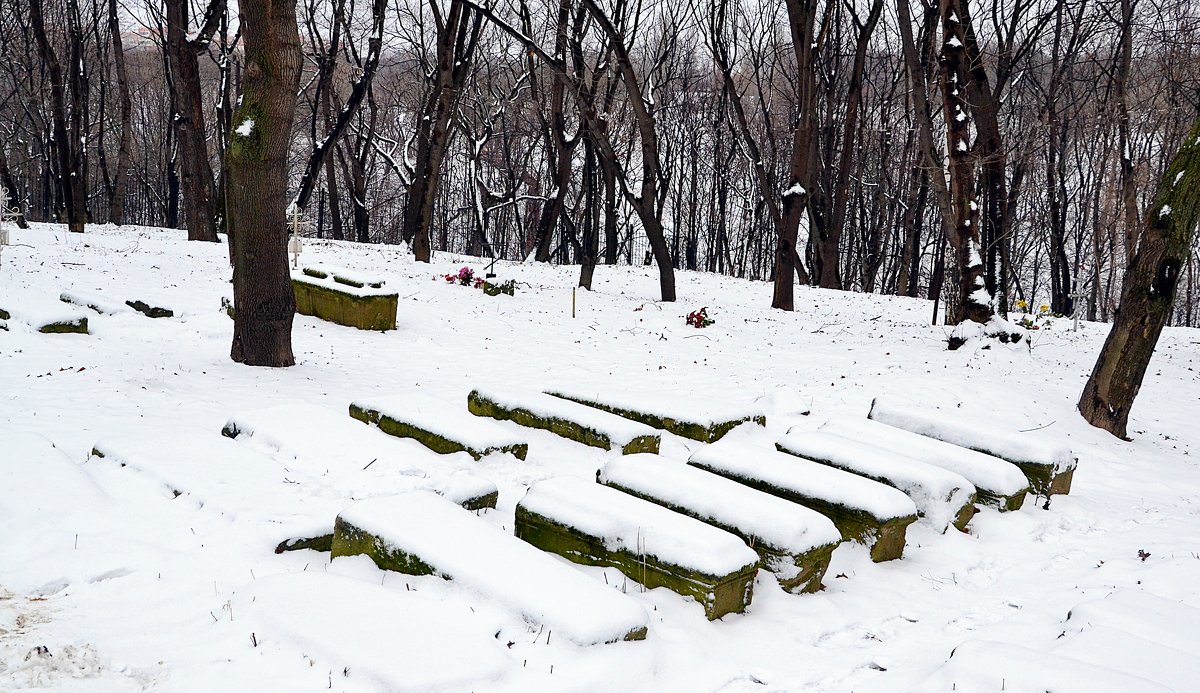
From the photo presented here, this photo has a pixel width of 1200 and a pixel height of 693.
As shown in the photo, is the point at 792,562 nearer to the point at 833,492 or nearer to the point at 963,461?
the point at 833,492

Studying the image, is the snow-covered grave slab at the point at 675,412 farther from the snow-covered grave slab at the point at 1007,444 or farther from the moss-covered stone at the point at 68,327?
the moss-covered stone at the point at 68,327

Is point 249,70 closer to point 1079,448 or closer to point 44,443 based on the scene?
point 44,443

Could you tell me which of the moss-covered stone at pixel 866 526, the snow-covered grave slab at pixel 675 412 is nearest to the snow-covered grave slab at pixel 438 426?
the snow-covered grave slab at pixel 675 412

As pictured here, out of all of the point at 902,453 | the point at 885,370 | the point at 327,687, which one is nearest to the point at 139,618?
the point at 327,687

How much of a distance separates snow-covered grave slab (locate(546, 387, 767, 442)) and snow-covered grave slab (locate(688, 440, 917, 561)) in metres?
1.41

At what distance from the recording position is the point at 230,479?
4.61 meters

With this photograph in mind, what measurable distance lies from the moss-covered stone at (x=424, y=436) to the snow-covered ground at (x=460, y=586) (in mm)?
84

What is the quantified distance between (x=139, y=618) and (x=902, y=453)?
484cm

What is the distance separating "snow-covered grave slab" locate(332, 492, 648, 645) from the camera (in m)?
3.13

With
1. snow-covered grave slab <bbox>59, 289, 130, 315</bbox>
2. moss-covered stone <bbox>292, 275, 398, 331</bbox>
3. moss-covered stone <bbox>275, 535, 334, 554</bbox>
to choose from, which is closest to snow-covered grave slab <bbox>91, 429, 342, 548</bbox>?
moss-covered stone <bbox>275, 535, 334, 554</bbox>

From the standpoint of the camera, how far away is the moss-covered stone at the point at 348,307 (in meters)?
11.2

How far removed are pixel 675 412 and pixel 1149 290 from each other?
4673 millimetres

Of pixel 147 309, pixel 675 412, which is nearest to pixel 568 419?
pixel 675 412

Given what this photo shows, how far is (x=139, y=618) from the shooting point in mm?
3041
